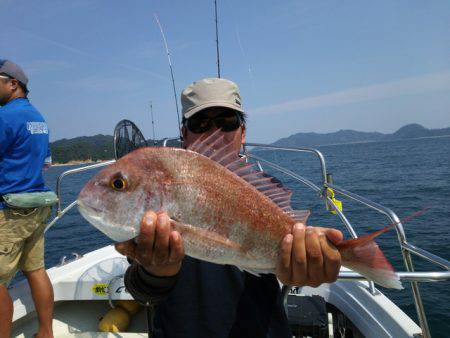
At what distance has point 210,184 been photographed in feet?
5.80

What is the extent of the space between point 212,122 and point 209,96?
210 mm

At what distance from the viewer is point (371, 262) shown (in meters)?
1.68

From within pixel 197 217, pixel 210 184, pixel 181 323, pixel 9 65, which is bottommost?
pixel 181 323

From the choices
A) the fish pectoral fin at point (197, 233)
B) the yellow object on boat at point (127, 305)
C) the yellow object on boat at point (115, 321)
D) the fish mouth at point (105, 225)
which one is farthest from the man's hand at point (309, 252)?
the yellow object on boat at point (127, 305)

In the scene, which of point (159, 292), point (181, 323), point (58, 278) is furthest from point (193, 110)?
Answer: point (58, 278)

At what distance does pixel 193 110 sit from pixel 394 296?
7757mm

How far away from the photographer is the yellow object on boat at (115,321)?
4.01 meters

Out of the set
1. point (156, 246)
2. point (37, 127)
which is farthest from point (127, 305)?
point (156, 246)

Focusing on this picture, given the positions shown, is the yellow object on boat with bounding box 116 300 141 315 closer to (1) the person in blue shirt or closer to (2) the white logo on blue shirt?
(1) the person in blue shirt

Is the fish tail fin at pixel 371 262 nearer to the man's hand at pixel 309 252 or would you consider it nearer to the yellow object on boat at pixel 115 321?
the man's hand at pixel 309 252

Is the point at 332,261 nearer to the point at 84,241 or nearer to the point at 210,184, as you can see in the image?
the point at 210,184

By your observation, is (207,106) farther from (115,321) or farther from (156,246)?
(115,321)

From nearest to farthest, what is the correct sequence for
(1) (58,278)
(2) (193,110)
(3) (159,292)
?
(3) (159,292) → (2) (193,110) → (1) (58,278)

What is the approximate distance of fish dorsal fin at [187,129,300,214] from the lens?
1891mm
